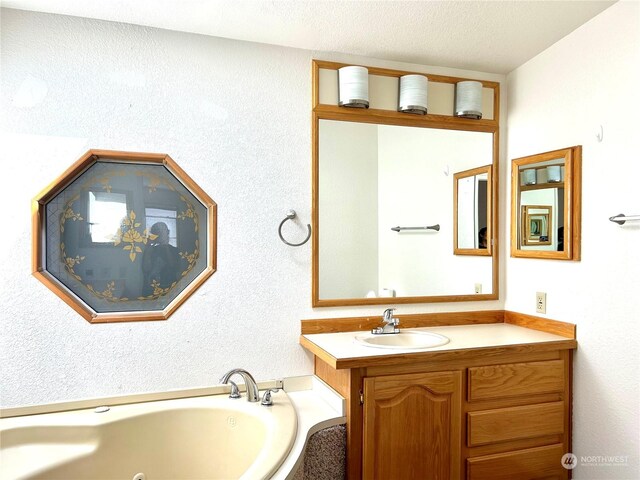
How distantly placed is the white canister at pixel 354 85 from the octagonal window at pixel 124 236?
88 cm

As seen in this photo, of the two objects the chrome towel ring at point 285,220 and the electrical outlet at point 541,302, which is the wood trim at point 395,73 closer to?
the chrome towel ring at point 285,220

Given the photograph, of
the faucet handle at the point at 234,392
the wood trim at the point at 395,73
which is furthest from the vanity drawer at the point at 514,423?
the wood trim at the point at 395,73

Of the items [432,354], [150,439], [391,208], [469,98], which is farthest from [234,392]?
[469,98]

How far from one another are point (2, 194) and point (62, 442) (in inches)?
42.8

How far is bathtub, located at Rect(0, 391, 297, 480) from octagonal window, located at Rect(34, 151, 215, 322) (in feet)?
1.45

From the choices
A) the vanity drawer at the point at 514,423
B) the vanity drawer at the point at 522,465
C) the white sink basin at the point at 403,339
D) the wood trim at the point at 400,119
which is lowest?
the vanity drawer at the point at 522,465

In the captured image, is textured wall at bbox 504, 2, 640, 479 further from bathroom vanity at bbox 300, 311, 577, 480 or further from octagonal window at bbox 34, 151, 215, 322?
octagonal window at bbox 34, 151, 215, 322

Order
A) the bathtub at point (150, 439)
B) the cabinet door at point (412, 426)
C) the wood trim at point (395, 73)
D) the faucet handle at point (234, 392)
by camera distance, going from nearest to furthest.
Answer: the bathtub at point (150, 439) < the cabinet door at point (412, 426) < the faucet handle at point (234, 392) < the wood trim at point (395, 73)

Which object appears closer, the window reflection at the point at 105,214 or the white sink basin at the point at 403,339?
the window reflection at the point at 105,214

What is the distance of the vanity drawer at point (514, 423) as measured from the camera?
205cm

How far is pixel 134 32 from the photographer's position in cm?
212

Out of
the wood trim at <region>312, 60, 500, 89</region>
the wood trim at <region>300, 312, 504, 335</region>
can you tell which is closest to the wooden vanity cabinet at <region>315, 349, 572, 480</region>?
the wood trim at <region>300, 312, 504, 335</region>

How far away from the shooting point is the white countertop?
1960mm

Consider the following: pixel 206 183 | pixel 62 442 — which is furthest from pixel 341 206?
pixel 62 442
